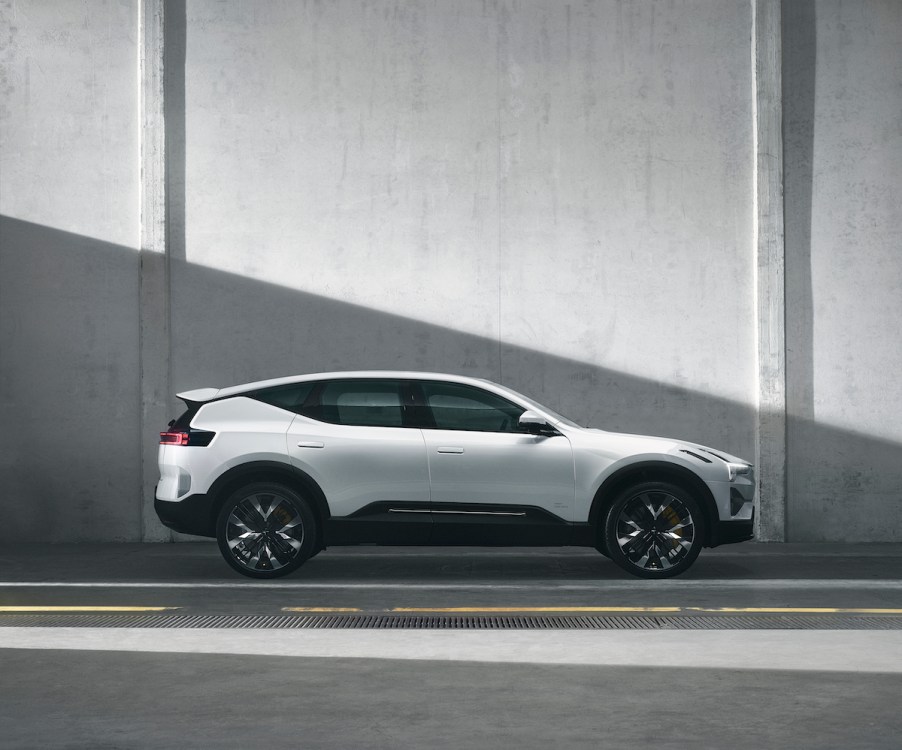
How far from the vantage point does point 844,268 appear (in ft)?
42.1

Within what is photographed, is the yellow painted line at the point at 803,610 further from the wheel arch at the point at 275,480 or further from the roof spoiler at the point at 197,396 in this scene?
the roof spoiler at the point at 197,396

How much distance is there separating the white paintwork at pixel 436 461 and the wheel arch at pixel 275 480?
0.05m

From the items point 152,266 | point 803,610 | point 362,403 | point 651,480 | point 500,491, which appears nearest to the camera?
point 803,610

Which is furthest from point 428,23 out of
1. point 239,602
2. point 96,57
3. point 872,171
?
point 239,602

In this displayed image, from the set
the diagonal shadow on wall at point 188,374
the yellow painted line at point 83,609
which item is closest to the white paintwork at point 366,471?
the yellow painted line at point 83,609

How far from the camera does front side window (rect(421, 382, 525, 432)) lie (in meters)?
9.41

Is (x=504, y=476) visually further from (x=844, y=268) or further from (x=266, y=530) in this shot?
(x=844, y=268)

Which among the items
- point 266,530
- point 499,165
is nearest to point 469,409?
point 266,530

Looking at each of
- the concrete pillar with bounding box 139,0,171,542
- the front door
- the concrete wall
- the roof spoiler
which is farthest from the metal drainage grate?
the concrete wall

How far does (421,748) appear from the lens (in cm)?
461

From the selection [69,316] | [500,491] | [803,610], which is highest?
[69,316]

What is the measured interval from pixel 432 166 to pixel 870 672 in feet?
27.1

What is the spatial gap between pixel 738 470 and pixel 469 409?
222cm

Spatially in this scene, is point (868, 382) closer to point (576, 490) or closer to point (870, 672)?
point (576, 490)
